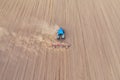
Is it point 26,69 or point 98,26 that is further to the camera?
point 98,26

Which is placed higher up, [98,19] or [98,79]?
[98,19]

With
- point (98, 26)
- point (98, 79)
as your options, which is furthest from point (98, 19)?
point (98, 79)

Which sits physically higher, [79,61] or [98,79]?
[79,61]

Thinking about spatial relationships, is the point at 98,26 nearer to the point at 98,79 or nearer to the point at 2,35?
the point at 98,79

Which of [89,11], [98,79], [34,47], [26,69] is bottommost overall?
[98,79]

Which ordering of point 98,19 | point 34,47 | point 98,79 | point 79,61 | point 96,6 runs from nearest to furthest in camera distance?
→ point 98,79, point 79,61, point 34,47, point 98,19, point 96,6

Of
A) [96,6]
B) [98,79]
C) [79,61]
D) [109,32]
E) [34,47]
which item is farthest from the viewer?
[96,6]

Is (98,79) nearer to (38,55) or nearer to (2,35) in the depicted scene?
(38,55)

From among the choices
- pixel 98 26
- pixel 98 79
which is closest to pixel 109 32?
pixel 98 26

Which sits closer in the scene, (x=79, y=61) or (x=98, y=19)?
Answer: (x=79, y=61)
